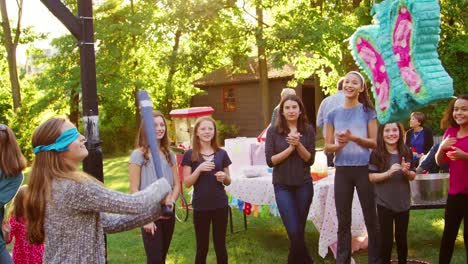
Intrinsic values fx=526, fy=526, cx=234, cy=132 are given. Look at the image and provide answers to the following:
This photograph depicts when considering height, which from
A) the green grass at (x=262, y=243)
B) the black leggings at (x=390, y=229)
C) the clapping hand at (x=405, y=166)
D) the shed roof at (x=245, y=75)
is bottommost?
the green grass at (x=262, y=243)

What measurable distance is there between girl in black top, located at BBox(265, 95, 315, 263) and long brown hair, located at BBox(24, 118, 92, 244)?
80.5 inches

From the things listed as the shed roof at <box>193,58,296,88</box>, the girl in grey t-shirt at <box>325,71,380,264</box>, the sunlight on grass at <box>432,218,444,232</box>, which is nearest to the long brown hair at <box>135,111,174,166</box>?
the girl in grey t-shirt at <box>325,71,380,264</box>

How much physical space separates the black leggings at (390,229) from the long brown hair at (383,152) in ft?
1.07

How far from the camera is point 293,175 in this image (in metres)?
3.81

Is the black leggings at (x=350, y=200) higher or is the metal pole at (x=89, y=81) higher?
the metal pole at (x=89, y=81)

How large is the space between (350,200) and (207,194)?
1036 mm

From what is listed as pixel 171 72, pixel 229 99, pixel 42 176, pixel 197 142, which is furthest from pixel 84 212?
pixel 229 99

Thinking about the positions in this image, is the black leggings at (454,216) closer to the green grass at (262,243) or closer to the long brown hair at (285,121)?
the green grass at (262,243)

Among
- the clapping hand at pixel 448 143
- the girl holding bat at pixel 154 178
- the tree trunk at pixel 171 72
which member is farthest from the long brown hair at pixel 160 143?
the tree trunk at pixel 171 72

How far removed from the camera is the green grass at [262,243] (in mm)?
4664

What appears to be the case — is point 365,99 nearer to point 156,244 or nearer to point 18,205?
point 156,244

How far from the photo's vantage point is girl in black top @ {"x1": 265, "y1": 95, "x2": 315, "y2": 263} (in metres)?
3.81

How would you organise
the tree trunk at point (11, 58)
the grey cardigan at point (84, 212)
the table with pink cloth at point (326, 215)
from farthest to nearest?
the tree trunk at point (11, 58) < the table with pink cloth at point (326, 215) < the grey cardigan at point (84, 212)

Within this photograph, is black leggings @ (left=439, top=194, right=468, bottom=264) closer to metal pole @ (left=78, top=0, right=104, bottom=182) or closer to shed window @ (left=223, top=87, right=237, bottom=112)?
metal pole @ (left=78, top=0, right=104, bottom=182)
